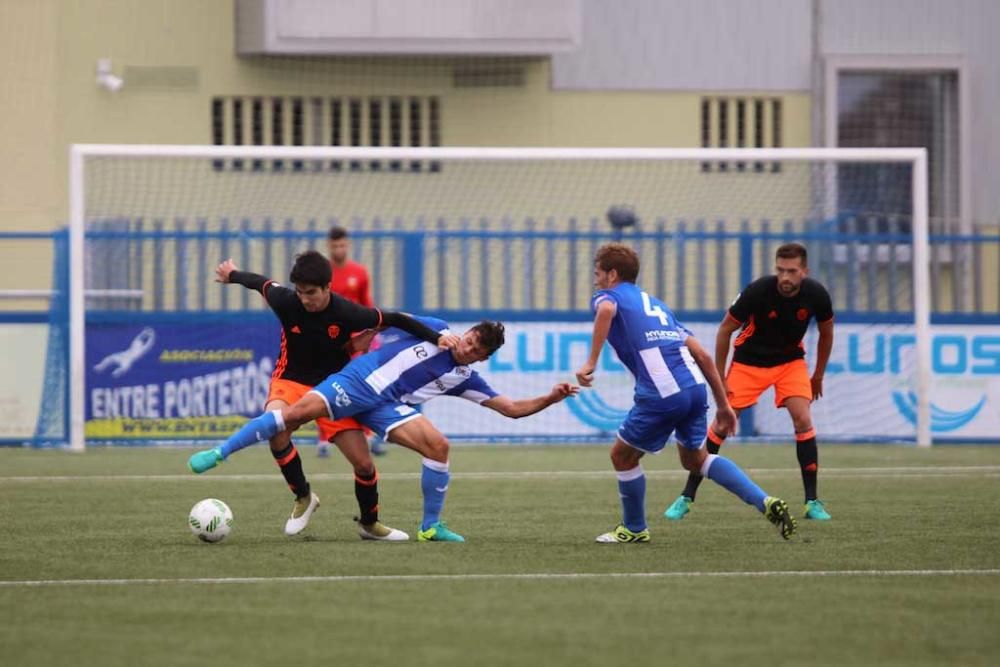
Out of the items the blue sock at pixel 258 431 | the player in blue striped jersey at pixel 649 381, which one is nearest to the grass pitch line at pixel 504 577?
the player in blue striped jersey at pixel 649 381

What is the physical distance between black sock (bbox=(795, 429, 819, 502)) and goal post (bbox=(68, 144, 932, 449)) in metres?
6.22

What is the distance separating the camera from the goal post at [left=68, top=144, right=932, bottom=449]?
1744cm

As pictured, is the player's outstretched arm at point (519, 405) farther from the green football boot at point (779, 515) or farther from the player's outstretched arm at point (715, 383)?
the green football boot at point (779, 515)

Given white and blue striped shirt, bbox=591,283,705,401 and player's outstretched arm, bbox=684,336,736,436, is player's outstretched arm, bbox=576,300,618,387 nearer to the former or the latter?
white and blue striped shirt, bbox=591,283,705,401

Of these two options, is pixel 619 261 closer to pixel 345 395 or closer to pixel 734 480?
pixel 734 480

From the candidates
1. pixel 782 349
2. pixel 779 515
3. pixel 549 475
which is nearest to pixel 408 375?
pixel 779 515

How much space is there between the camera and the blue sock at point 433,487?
9.77 metres

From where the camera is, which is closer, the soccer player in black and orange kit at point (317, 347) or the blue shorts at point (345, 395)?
the blue shorts at point (345, 395)

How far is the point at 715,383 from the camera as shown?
9.62 metres

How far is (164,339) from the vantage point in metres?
17.9

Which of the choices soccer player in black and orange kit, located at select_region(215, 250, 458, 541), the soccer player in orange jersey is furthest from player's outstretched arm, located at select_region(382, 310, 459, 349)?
the soccer player in orange jersey

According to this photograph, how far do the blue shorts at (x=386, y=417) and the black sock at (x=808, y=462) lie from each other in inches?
109

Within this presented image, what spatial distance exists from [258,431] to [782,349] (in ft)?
12.6

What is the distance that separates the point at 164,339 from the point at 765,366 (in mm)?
7963
